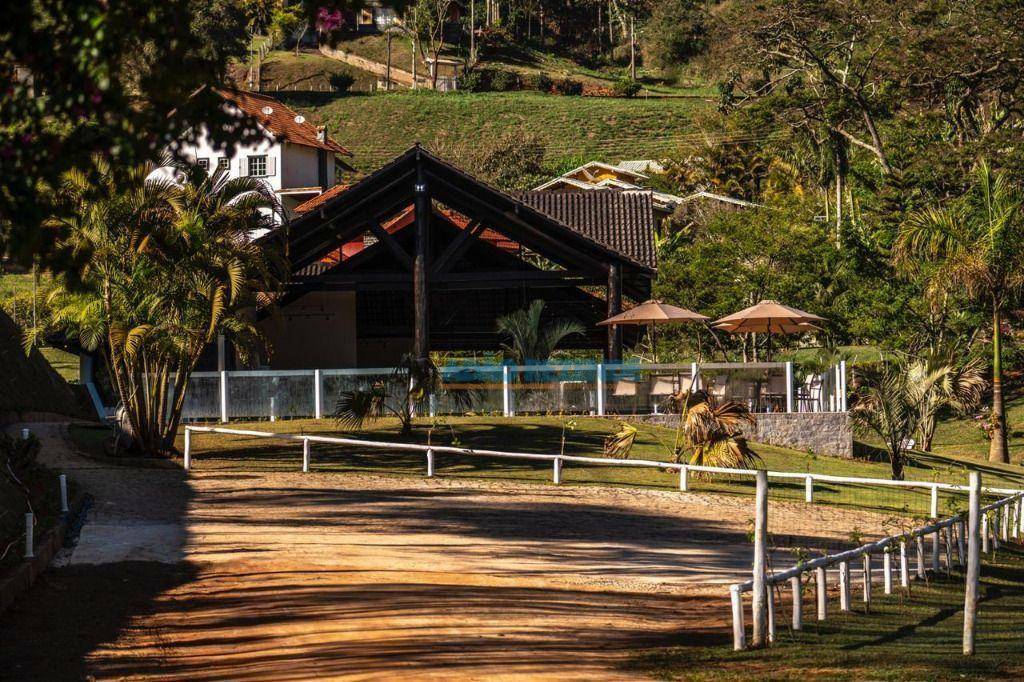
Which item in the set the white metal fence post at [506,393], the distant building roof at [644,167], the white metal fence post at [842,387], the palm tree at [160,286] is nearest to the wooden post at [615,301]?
the white metal fence post at [506,393]

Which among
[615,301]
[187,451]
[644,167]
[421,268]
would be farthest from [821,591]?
[644,167]

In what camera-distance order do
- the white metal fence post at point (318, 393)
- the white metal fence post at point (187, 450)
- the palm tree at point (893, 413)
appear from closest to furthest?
Answer: 1. the white metal fence post at point (187, 450)
2. the palm tree at point (893, 413)
3. the white metal fence post at point (318, 393)

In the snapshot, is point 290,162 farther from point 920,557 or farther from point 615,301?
point 920,557

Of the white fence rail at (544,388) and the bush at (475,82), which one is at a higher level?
the bush at (475,82)

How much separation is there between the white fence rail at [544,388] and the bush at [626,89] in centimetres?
9122

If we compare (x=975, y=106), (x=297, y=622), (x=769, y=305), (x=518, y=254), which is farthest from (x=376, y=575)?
(x=975, y=106)

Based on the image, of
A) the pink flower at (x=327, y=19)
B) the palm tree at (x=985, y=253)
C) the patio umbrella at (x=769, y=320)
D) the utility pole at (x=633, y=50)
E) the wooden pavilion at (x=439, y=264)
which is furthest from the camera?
the utility pole at (x=633, y=50)

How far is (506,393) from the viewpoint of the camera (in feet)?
98.0

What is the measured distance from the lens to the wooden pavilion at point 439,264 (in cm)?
3281

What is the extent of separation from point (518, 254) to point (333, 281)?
641 centimetres

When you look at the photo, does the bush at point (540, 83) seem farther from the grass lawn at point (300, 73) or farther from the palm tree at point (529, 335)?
the palm tree at point (529, 335)

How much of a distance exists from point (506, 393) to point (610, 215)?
1030cm

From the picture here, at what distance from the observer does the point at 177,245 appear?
21.3m

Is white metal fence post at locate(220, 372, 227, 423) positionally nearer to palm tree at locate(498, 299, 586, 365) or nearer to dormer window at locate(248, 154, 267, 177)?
palm tree at locate(498, 299, 586, 365)
